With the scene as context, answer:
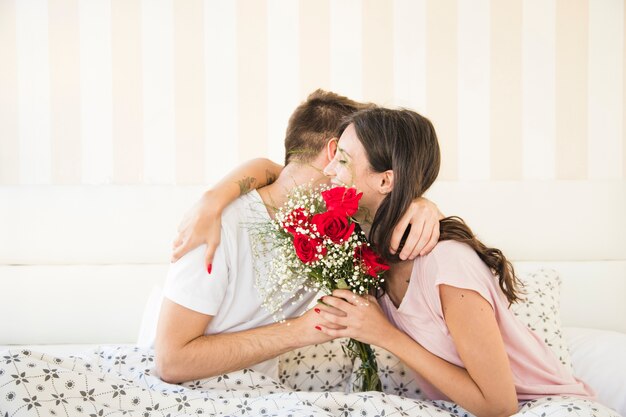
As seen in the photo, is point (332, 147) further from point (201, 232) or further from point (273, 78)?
point (273, 78)

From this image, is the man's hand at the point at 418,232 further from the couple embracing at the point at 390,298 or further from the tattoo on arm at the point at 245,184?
the tattoo on arm at the point at 245,184

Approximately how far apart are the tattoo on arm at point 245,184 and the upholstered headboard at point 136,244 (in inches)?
39.1

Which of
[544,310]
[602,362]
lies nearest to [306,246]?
[544,310]

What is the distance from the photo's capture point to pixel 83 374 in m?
1.42

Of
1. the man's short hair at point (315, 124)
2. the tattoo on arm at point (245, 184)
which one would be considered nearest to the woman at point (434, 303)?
the man's short hair at point (315, 124)

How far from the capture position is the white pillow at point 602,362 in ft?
6.47

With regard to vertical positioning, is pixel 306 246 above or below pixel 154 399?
above

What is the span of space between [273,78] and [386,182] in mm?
1567

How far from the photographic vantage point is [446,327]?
1.51 m

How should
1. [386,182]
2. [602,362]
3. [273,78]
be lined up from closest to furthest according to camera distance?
[386,182]
[602,362]
[273,78]

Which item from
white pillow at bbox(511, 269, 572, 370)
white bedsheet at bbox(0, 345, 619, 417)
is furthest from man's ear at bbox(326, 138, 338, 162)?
white pillow at bbox(511, 269, 572, 370)

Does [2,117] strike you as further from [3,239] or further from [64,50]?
[3,239]

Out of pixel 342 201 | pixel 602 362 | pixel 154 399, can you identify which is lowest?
pixel 602 362

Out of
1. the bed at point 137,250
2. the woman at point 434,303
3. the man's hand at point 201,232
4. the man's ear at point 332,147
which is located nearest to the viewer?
the woman at point 434,303
